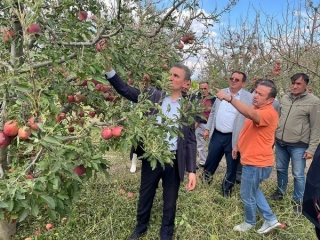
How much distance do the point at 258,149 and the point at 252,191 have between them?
0.38 meters

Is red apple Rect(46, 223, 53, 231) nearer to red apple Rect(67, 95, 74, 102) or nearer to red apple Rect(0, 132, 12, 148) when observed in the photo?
red apple Rect(67, 95, 74, 102)

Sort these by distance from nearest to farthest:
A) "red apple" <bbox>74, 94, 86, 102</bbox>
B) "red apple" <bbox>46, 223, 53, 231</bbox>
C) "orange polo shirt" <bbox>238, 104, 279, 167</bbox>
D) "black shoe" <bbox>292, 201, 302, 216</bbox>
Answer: "red apple" <bbox>74, 94, 86, 102</bbox> → "orange polo shirt" <bbox>238, 104, 279, 167</bbox> → "red apple" <bbox>46, 223, 53, 231</bbox> → "black shoe" <bbox>292, 201, 302, 216</bbox>

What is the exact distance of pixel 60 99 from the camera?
7.72ft

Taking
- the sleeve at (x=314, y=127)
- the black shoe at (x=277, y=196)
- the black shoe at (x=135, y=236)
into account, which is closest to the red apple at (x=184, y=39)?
the sleeve at (x=314, y=127)

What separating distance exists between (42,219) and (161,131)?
179cm

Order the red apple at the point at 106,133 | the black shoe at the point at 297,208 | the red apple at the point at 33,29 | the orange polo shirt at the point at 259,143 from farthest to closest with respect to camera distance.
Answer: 1. the black shoe at the point at 297,208
2. the orange polo shirt at the point at 259,143
3. the red apple at the point at 106,133
4. the red apple at the point at 33,29

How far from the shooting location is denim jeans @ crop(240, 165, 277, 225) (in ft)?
9.29

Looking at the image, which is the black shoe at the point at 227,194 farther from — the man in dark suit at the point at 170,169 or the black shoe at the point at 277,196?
the man in dark suit at the point at 170,169

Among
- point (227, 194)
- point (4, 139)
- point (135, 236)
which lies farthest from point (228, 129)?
point (4, 139)

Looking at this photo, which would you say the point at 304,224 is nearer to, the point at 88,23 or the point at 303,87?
the point at 303,87

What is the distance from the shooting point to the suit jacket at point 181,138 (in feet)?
7.59

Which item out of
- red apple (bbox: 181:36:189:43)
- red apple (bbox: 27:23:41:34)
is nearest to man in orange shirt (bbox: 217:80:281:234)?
red apple (bbox: 181:36:189:43)

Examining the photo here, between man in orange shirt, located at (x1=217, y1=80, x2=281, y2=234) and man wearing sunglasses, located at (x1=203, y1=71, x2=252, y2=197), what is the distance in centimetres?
72

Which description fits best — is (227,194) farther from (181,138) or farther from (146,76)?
(146,76)
